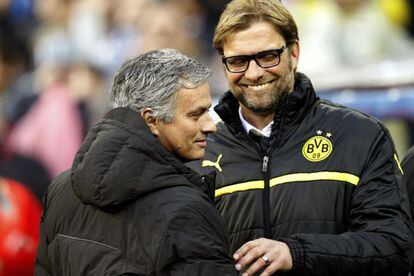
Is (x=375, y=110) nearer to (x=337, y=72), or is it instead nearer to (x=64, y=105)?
(x=337, y=72)

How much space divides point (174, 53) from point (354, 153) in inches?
39.2

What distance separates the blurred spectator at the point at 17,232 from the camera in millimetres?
6945

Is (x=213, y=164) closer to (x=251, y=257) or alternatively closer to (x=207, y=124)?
(x=207, y=124)

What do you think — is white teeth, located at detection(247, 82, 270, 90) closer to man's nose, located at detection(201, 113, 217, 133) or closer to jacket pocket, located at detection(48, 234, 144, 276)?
man's nose, located at detection(201, 113, 217, 133)

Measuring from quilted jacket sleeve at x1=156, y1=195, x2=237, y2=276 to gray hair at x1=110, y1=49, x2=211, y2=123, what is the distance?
1.35 ft

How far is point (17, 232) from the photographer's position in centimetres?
705

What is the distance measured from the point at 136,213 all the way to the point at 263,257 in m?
0.58

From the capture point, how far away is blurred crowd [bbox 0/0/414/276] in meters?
8.40

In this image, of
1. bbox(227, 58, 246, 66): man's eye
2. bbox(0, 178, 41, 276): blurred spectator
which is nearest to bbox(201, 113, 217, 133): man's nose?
bbox(227, 58, 246, 66): man's eye

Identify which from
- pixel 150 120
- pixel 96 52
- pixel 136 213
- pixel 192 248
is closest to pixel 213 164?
pixel 150 120

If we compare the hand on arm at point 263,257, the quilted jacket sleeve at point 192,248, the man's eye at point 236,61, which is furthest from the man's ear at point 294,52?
the quilted jacket sleeve at point 192,248

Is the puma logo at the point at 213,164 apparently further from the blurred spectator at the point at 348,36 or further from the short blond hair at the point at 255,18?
the blurred spectator at the point at 348,36

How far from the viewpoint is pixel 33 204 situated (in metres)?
7.30

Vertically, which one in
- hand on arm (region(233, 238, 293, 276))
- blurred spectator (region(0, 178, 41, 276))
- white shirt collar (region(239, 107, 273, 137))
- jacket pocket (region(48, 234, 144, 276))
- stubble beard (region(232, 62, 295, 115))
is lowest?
blurred spectator (region(0, 178, 41, 276))
